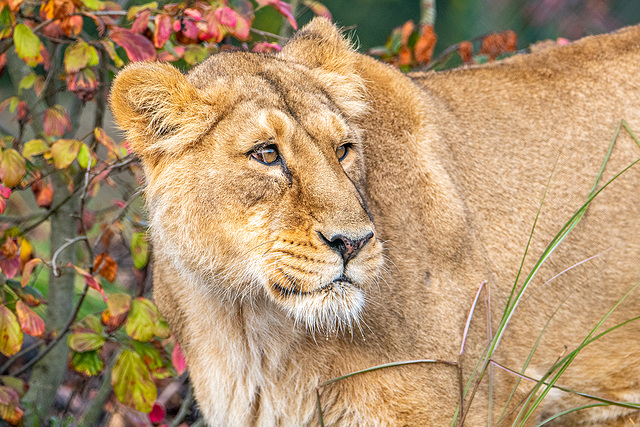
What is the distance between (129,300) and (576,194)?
2443 millimetres

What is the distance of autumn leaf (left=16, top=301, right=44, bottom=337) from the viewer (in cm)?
327

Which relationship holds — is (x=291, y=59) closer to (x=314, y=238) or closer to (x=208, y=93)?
(x=208, y=93)

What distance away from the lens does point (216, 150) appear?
2846mm

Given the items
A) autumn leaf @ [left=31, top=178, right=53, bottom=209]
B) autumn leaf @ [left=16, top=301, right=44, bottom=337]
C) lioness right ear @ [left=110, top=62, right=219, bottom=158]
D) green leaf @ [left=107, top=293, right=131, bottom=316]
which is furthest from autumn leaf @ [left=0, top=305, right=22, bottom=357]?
lioness right ear @ [left=110, top=62, right=219, bottom=158]

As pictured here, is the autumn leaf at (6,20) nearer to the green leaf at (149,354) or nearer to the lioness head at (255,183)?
the lioness head at (255,183)

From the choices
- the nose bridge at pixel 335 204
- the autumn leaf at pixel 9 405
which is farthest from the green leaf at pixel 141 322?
the nose bridge at pixel 335 204

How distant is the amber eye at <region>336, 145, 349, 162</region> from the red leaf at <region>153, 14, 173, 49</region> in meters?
1.06

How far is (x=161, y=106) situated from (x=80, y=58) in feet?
2.37

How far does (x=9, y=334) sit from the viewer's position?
3.25 m

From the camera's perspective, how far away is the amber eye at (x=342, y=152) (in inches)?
119

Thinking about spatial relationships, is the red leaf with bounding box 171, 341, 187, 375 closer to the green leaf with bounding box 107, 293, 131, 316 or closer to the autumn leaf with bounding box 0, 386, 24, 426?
the green leaf with bounding box 107, 293, 131, 316

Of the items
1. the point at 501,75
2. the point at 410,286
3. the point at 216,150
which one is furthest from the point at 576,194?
the point at 216,150

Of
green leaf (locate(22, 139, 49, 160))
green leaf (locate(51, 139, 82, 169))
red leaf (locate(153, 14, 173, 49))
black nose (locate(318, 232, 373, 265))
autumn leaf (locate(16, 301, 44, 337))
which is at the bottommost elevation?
autumn leaf (locate(16, 301, 44, 337))

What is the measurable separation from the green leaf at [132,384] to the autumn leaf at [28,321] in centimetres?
44
